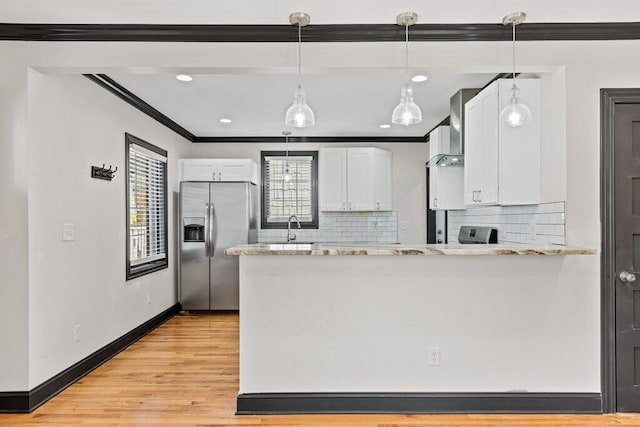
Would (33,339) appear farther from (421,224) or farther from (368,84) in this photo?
(421,224)

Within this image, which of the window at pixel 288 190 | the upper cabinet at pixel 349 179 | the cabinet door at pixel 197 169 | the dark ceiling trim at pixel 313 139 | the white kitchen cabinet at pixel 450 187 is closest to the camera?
the white kitchen cabinet at pixel 450 187

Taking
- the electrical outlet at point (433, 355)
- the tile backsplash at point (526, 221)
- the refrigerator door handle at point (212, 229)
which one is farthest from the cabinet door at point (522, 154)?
the refrigerator door handle at point (212, 229)

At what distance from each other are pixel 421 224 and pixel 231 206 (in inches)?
108

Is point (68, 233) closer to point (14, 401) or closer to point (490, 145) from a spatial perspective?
point (14, 401)

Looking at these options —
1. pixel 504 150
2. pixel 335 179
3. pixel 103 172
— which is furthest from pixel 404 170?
pixel 103 172

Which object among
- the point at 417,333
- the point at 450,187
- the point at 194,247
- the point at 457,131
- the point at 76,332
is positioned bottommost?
the point at 76,332

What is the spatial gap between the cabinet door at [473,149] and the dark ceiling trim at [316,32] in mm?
728

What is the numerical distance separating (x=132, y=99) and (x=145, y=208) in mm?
1211

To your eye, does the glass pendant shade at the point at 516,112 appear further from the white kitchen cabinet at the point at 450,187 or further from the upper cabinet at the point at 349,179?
the upper cabinet at the point at 349,179

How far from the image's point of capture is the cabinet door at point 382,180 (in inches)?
225

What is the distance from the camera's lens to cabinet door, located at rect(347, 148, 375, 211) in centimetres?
567

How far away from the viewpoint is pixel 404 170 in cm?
600

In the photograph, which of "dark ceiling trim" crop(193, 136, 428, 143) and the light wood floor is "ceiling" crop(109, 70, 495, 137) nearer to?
"dark ceiling trim" crop(193, 136, 428, 143)

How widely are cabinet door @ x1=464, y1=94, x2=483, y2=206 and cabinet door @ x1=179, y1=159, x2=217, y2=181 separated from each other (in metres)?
3.33
